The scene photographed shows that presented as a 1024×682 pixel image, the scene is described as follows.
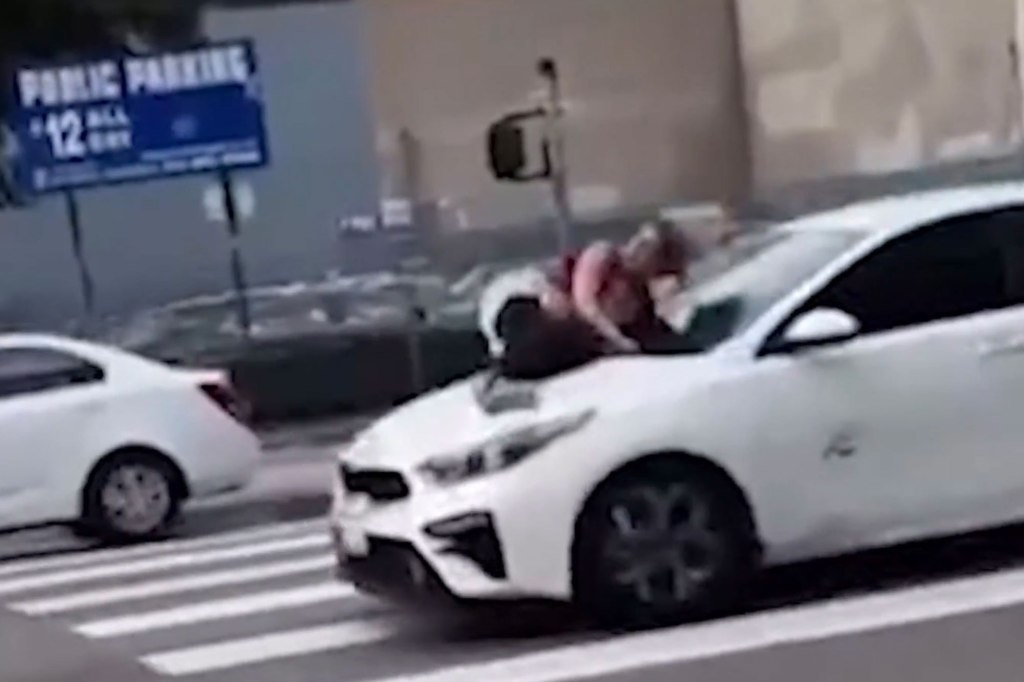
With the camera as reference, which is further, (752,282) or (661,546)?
(752,282)

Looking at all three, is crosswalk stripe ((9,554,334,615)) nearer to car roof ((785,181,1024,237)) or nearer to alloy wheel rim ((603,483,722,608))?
car roof ((785,181,1024,237))

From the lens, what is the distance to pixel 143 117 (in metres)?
28.5

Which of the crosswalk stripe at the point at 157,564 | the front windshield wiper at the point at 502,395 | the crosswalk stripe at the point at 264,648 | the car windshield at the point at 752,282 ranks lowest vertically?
the crosswalk stripe at the point at 157,564

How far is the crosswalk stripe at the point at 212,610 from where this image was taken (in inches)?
520

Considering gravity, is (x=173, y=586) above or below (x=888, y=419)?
below

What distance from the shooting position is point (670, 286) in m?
13.0

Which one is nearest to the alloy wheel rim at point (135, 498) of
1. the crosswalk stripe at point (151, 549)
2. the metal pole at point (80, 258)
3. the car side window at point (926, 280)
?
the crosswalk stripe at point (151, 549)

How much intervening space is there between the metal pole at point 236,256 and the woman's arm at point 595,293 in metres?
15.7

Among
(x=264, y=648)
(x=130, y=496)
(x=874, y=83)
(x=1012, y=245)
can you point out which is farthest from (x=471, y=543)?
(x=874, y=83)

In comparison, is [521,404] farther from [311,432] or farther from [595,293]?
[311,432]

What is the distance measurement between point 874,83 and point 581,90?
3582 millimetres

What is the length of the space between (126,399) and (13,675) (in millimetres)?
5917

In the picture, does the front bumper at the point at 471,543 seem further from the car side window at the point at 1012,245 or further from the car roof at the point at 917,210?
the car side window at the point at 1012,245

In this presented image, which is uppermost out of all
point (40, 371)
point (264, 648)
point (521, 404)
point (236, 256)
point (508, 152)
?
point (508, 152)
